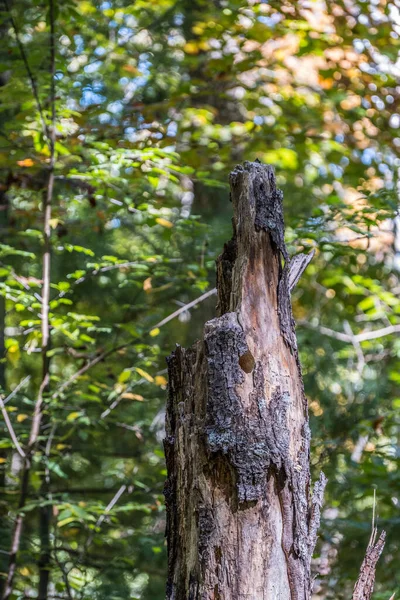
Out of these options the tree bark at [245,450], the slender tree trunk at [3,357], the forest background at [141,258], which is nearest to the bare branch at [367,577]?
the tree bark at [245,450]

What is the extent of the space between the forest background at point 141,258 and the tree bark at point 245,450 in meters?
1.20

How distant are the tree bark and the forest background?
1.20 meters

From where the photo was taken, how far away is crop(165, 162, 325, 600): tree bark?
5.82ft

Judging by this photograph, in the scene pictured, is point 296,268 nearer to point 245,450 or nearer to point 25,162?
point 245,450

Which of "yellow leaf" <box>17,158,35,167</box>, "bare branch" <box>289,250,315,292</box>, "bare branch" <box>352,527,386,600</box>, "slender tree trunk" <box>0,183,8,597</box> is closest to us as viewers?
"bare branch" <box>352,527,386,600</box>

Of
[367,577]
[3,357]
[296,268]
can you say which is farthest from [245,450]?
[3,357]

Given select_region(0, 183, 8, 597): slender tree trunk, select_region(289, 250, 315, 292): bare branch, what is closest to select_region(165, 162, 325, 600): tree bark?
select_region(289, 250, 315, 292): bare branch

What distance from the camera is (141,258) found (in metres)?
3.73

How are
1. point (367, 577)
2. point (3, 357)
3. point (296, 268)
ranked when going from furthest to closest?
point (3, 357), point (296, 268), point (367, 577)

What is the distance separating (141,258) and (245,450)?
6.85 feet

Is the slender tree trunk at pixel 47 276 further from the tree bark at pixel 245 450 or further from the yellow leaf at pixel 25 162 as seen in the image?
the tree bark at pixel 245 450

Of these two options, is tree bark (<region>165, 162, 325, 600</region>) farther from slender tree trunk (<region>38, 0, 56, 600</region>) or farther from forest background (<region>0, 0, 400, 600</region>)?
slender tree trunk (<region>38, 0, 56, 600</region>)

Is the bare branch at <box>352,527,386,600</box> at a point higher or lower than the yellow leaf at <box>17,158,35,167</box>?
lower

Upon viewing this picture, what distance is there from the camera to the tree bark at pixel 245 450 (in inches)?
69.8
